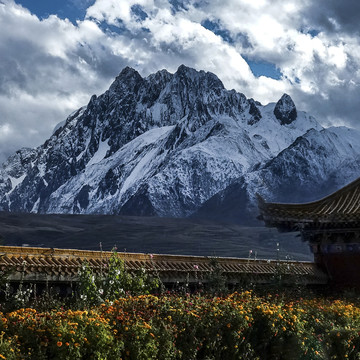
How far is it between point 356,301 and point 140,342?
9030 millimetres

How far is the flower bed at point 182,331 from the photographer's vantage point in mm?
7238

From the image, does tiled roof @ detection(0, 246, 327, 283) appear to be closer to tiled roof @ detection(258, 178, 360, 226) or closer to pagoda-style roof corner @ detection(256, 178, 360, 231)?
pagoda-style roof corner @ detection(256, 178, 360, 231)

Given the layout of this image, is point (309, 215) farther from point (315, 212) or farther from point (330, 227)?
point (330, 227)

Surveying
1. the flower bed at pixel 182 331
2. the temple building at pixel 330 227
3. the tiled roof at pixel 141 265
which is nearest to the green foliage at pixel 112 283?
the tiled roof at pixel 141 265

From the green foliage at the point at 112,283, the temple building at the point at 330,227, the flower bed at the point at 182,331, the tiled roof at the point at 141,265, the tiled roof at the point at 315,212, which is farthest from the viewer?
the temple building at the point at 330,227

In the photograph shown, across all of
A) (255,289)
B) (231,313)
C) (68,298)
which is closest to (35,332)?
(231,313)

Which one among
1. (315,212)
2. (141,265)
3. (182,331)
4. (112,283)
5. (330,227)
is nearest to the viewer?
(182,331)

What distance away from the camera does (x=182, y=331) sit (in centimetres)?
848

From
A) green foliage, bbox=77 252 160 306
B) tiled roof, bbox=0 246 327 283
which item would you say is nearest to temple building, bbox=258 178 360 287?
tiled roof, bbox=0 246 327 283

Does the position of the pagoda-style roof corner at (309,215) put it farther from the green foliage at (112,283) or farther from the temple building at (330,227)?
the green foliage at (112,283)

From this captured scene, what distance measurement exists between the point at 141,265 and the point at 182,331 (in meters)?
6.00

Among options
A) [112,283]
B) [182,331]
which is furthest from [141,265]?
[182,331]

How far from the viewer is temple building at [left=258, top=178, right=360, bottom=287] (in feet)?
58.4

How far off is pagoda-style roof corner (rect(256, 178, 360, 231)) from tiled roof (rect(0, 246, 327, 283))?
1.17m
